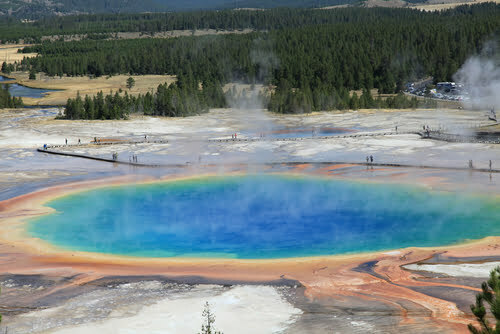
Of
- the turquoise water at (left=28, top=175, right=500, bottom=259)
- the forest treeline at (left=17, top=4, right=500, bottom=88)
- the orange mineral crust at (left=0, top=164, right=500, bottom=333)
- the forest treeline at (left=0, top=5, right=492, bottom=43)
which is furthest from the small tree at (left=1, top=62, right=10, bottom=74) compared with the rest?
the orange mineral crust at (left=0, top=164, right=500, bottom=333)

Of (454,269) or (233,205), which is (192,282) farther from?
(233,205)

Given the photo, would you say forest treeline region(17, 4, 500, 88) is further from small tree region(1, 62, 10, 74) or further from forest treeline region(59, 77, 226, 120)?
forest treeline region(59, 77, 226, 120)

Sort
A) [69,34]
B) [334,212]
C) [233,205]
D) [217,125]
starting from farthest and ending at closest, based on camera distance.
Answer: [69,34] < [217,125] < [233,205] < [334,212]

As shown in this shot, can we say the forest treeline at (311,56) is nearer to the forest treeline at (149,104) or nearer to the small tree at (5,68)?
the small tree at (5,68)

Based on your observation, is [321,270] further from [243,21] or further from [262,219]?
[243,21]

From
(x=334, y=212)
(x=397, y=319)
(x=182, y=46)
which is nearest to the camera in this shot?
(x=397, y=319)

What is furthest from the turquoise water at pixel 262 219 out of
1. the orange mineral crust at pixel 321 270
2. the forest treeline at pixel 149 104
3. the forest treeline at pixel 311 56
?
the forest treeline at pixel 311 56

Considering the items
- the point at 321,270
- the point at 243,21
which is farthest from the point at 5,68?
the point at 321,270

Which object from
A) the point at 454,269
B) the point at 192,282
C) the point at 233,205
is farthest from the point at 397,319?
the point at 233,205
